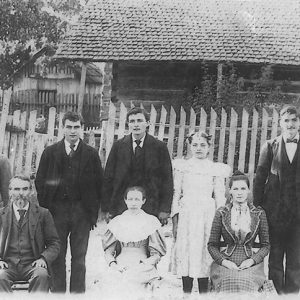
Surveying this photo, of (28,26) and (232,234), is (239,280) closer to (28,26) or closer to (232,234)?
(232,234)

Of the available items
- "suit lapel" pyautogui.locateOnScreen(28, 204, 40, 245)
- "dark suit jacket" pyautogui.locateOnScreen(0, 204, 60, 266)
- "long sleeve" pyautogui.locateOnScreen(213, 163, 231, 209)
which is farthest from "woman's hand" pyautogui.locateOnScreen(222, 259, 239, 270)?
"suit lapel" pyautogui.locateOnScreen(28, 204, 40, 245)

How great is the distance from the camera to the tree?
623cm

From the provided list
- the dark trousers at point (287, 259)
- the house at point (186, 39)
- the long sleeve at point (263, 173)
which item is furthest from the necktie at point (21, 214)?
the house at point (186, 39)

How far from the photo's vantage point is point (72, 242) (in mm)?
3766

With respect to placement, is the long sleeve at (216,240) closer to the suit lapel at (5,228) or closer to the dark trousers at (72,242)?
the dark trousers at (72,242)

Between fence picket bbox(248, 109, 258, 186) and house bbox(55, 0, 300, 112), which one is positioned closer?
fence picket bbox(248, 109, 258, 186)

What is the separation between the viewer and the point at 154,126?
19.9 ft

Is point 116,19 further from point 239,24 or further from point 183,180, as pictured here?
point 183,180

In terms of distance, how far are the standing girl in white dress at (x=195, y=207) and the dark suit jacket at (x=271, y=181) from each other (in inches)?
10.8

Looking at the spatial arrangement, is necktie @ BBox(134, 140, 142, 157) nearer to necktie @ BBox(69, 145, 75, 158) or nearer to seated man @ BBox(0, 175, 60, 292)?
necktie @ BBox(69, 145, 75, 158)

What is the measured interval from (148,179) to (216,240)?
71 cm

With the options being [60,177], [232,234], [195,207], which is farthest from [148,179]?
[232,234]

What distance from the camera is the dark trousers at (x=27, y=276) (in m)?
3.34

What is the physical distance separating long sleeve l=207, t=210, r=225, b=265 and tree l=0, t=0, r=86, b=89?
3.70 meters
